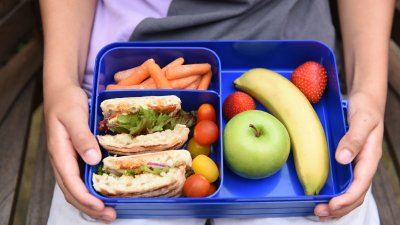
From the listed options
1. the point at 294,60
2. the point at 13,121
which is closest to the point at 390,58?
the point at 294,60

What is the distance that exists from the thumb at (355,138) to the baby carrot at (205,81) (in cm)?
30

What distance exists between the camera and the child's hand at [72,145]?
2.64ft

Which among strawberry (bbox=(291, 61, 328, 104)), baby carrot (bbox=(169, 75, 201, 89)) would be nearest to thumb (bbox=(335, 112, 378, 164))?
strawberry (bbox=(291, 61, 328, 104))

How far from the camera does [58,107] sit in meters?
0.89

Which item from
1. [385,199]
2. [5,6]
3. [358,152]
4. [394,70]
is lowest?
[385,199]

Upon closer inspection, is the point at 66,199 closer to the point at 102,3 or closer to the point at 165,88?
the point at 165,88

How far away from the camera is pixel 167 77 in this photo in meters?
0.96

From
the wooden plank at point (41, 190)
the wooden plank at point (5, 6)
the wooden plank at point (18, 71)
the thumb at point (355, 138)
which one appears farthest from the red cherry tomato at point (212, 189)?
the wooden plank at point (5, 6)

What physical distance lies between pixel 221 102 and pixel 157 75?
143mm

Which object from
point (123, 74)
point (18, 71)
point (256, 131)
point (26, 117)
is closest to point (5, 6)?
point (18, 71)

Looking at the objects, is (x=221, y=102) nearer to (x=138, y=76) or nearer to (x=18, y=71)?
(x=138, y=76)

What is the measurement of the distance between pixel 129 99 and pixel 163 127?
0.28 feet

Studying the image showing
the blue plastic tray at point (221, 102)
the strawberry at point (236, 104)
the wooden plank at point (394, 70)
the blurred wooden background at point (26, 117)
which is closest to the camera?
the blue plastic tray at point (221, 102)

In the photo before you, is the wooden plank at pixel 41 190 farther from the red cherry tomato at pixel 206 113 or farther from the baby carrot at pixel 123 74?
the red cherry tomato at pixel 206 113
